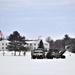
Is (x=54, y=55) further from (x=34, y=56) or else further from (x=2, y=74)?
(x=2, y=74)

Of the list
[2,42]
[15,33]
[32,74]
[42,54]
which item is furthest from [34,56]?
[2,42]

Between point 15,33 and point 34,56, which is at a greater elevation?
point 15,33

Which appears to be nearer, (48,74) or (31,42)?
(48,74)

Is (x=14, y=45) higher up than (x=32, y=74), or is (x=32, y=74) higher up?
(x=14, y=45)

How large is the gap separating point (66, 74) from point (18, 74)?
9.18ft

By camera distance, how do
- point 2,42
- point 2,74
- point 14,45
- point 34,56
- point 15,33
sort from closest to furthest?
point 2,74 < point 34,56 < point 14,45 < point 15,33 < point 2,42

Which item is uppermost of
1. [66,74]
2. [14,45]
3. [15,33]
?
[15,33]

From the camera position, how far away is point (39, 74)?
19.6 metres

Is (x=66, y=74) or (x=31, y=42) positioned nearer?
(x=66, y=74)

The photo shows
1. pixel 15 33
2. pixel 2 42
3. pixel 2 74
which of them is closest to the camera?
pixel 2 74

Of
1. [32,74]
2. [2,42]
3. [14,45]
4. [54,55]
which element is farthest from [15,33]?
[32,74]

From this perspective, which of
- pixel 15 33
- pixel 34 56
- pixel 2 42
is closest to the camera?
pixel 34 56

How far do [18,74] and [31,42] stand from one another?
178 metres

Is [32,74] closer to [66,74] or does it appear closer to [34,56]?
[66,74]
